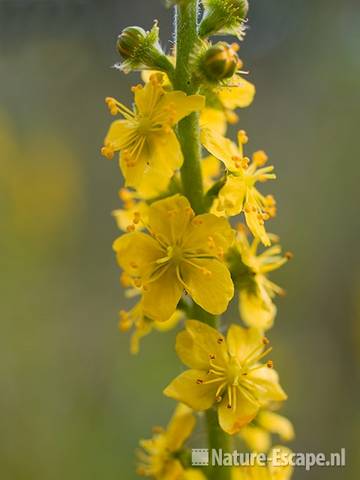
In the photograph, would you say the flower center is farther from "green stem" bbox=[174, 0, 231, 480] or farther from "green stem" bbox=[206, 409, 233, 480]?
"green stem" bbox=[206, 409, 233, 480]

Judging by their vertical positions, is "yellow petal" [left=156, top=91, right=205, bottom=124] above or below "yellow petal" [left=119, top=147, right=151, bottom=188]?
above

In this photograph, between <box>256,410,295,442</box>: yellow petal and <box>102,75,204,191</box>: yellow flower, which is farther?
<box>256,410,295,442</box>: yellow petal

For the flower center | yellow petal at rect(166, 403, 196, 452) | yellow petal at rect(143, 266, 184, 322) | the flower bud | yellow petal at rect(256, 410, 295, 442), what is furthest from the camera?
yellow petal at rect(256, 410, 295, 442)

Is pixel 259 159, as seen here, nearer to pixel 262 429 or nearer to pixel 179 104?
pixel 179 104

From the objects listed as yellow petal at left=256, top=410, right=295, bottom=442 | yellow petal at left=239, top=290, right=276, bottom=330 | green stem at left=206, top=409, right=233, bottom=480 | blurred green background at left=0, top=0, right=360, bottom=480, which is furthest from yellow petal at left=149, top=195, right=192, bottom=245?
blurred green background at left=0, top=0, right=360, bottom=480

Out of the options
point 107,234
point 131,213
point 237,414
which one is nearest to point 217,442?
point 237,414

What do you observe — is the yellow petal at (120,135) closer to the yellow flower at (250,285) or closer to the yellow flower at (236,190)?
the yellow flower at (236,190)

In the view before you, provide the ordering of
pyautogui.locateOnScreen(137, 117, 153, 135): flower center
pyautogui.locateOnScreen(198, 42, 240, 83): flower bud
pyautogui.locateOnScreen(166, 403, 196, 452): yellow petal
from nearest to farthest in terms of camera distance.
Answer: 1. pyautogui.locateOnScreen(198, 42, 240, 83): flower bud
2. pyautogui.locateOnScreen(137, 117, 153, 135): flower center
3. pyautogui.locateOnScreen(166, 403, 196, 452): yellow petal
